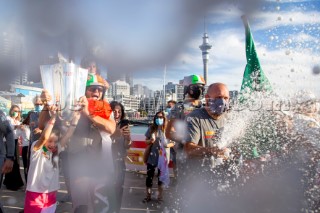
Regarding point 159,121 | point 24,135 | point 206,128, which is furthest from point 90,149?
point 24,135

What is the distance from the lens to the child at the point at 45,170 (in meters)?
3.06

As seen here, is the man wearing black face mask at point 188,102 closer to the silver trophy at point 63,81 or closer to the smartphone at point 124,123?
the smartphone at point 124,123

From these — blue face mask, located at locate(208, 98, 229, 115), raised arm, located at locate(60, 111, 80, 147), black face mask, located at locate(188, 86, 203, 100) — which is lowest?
raised arm, located at locate(60, 111, 80, 147)

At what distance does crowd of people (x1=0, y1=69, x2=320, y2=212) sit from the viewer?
2246mm

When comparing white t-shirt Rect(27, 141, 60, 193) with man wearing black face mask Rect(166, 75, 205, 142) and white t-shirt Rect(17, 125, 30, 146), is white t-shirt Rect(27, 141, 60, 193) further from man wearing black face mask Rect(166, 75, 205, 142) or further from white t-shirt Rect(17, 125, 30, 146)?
white t-shirt Rect(17, 125, 30, 146)

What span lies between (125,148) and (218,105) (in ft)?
5.97

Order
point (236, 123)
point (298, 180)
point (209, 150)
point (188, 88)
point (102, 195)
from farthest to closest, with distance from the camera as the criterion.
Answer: point (188, 88), point (102, 195), point (236, 123), point (209, 150), point (298, 180)

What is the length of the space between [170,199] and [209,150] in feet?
9.40

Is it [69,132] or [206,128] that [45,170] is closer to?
[69,132]

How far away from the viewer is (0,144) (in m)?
3.49

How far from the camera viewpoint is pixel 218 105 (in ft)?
8.39

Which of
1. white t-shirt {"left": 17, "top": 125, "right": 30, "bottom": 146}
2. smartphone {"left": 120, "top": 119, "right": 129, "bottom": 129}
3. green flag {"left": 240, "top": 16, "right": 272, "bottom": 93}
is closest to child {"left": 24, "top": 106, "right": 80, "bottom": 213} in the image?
smartphone {"left": 120, "top": 119, "right": 129, "bottom": 129}

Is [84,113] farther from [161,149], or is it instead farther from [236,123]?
[161,149]

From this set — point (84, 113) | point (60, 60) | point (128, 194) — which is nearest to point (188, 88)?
point (84, 113)
